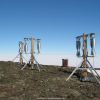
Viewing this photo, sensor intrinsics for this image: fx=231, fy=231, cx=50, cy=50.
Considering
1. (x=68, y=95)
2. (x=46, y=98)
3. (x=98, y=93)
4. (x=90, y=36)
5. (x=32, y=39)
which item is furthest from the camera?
(x=32, y=39)

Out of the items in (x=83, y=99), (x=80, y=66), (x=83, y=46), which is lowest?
(x=83, y=99)

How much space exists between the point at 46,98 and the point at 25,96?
4.58 ft

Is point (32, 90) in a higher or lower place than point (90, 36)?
lower

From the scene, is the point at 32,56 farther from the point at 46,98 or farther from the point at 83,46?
the point at 46,98

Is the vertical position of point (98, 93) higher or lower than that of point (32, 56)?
lower

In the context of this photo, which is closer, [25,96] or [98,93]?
[25,96]

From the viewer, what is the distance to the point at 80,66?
71.5 feet

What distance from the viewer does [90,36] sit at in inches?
815

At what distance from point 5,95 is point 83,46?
9.55m

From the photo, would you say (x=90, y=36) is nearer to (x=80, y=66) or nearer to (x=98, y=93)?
(x=80, y=66)

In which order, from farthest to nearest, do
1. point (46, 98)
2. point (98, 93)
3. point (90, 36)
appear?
point (90, 36), point (98, 93), point (46, 98)

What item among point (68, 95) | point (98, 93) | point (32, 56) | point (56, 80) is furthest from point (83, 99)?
point (32, 56)

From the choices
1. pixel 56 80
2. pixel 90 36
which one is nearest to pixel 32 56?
pixel 56 80

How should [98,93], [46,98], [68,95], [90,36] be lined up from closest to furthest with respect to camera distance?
1. [46,98]
2. [68,95]
3. [98,93]
4. [90,36]
